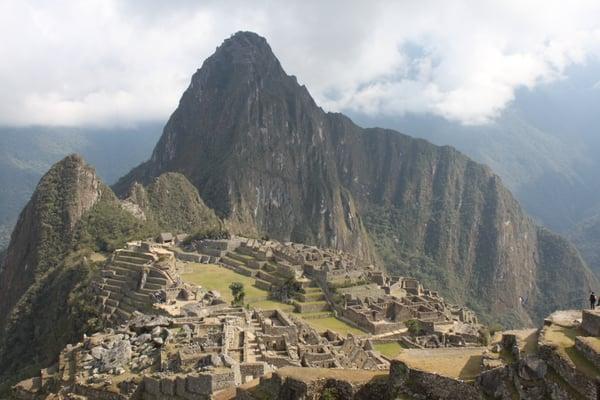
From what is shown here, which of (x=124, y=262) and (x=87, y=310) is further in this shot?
(x=124, y=262)

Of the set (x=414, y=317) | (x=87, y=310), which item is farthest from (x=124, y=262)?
(x=414, y=317)

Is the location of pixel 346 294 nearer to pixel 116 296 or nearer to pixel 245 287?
pixel 245 287

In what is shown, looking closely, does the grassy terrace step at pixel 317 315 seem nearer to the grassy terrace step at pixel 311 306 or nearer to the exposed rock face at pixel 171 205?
the grassy terrace step at pixel 311 306

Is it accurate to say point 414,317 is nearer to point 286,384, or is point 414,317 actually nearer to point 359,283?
point 359,283

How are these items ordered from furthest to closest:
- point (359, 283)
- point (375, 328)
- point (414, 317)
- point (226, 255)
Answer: point (226, 255) → point (359, 283) → point (414, 317) → point (375, 328)

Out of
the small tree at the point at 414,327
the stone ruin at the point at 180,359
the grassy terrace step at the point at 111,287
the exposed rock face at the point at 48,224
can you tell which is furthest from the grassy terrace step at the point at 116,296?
the exposed rock face at the point at 48,224

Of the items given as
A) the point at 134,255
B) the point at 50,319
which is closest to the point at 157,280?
the point at 134,255
